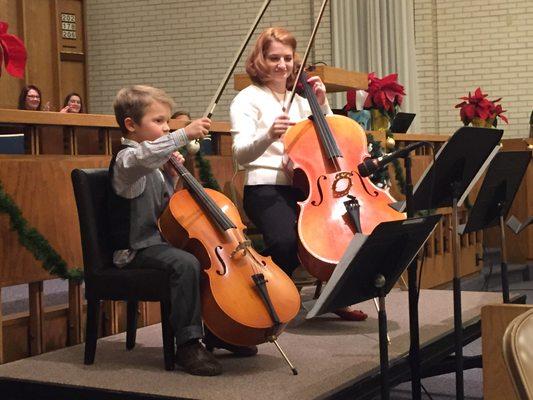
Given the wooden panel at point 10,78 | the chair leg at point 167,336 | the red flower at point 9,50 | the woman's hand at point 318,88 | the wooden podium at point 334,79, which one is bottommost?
the chair leg at point 167,336

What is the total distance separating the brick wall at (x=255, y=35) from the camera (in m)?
9.70

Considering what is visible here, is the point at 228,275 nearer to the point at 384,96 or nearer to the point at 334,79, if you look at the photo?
the point at 384,96

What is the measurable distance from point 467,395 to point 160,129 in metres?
1.80

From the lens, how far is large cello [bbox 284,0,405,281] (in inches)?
135

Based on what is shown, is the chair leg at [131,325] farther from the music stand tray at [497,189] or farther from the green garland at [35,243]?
the music stand tray at [497,189]

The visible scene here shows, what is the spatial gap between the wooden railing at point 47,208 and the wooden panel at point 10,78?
20.3 feet

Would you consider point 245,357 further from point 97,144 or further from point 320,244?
point 97,144

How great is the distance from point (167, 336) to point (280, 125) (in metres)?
0.89

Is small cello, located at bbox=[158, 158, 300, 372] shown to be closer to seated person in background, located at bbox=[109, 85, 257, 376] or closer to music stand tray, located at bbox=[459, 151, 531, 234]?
seated person in background, located at bbox=[109, 85, 257, 376]

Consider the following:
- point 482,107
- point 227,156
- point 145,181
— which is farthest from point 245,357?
point 482,107

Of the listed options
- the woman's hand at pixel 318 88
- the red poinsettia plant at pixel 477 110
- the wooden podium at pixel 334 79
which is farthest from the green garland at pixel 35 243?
the red poinsettia plant at pixel 477 110

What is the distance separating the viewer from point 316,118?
3760 mm

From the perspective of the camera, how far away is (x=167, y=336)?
313cm

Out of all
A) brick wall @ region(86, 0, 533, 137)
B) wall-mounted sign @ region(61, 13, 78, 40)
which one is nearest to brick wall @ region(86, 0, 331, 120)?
brick wall @ region(86, 0, 533, 137)
